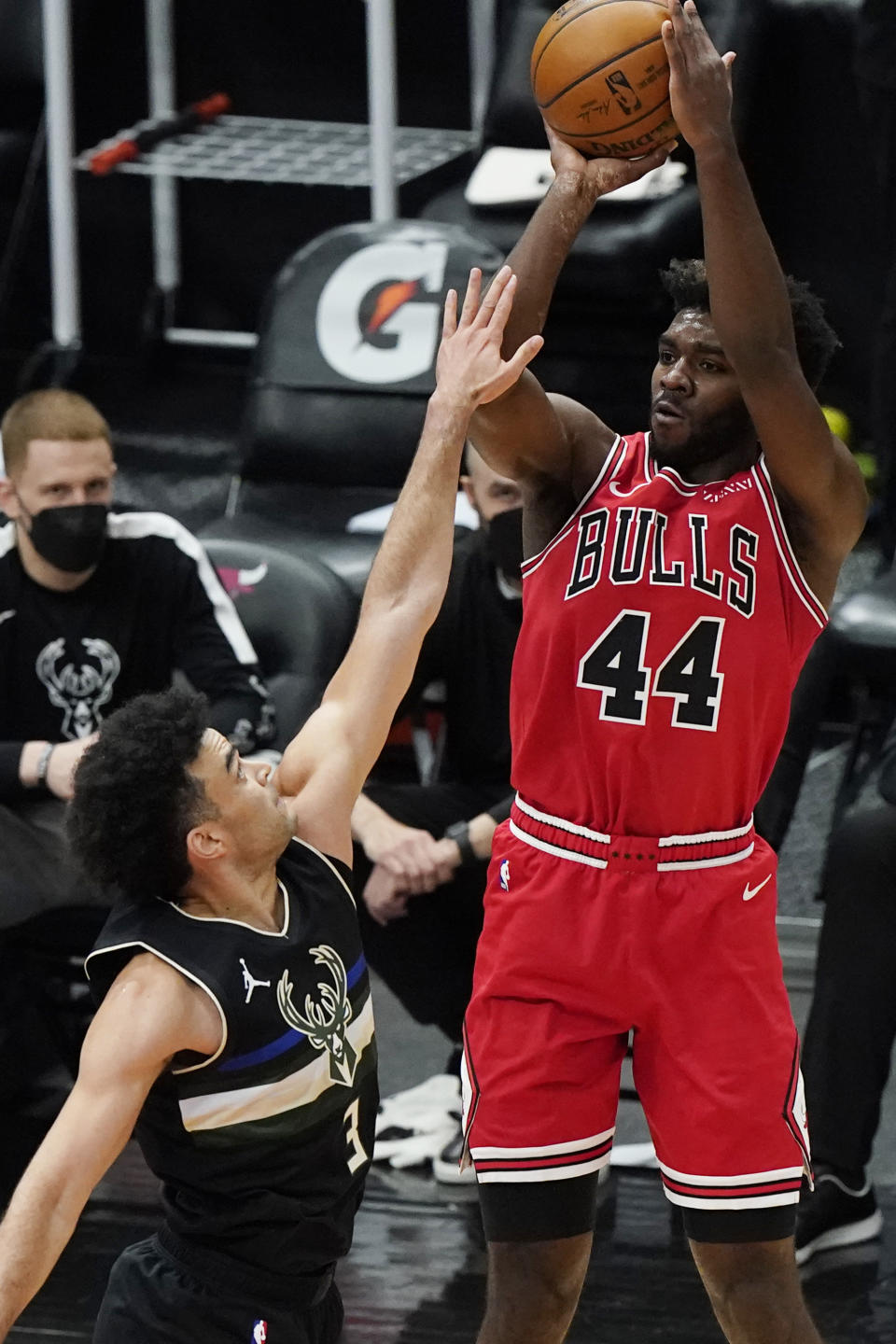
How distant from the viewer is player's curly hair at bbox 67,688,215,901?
2.46 m

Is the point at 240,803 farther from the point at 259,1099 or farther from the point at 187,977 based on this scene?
the point at 259,1099

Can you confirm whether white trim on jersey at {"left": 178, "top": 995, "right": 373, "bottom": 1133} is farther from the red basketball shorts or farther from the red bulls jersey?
the red bulls jersey

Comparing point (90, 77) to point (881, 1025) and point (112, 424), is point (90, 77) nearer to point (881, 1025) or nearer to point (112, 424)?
point (112, 424)

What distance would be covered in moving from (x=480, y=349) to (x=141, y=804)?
0.80 m

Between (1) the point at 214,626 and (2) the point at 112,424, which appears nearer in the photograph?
(1) the point at 214,626

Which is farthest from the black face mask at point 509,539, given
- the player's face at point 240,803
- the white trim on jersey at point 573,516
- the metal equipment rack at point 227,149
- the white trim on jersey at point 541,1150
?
the metal equipment rack at point 227,149

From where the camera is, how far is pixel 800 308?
289 cm

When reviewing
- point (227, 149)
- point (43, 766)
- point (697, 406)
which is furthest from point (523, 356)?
point (227, 149)

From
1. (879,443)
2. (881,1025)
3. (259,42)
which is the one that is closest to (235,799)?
(881,1025)

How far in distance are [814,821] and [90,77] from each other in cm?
413

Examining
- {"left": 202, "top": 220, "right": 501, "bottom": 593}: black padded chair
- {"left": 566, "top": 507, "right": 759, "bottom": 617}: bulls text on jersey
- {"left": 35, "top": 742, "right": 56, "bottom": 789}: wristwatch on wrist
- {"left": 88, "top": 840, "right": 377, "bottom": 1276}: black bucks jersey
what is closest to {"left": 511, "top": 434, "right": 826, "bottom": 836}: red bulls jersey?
{"left": 566, "top": 507, "right": 759, "bottom": 617}: bulls text on jersey

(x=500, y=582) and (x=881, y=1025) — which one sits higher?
(x=500, y=582)

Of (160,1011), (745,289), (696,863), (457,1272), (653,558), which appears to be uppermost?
(745,289)

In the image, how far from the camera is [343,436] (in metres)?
5.82
